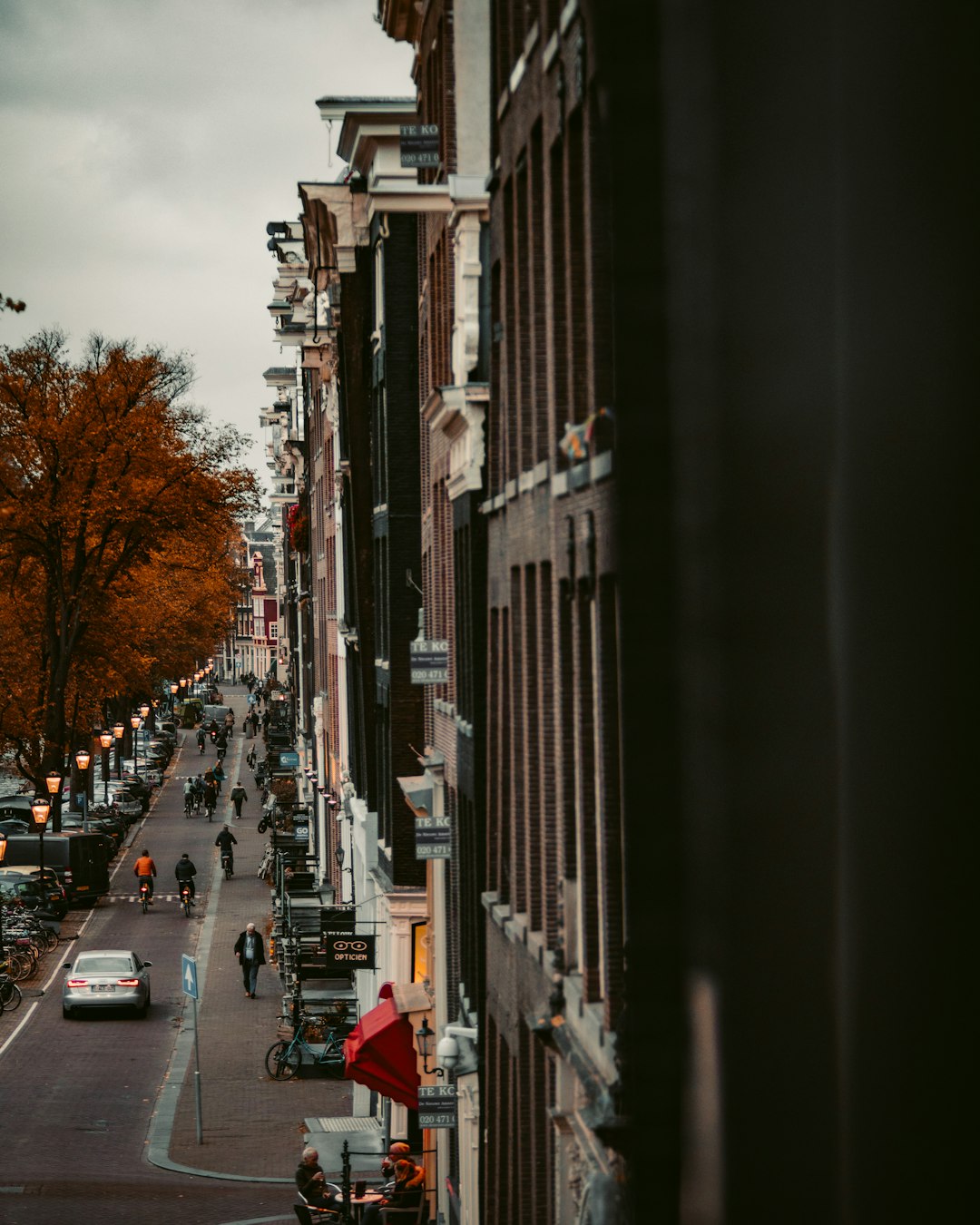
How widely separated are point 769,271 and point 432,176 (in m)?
20.6

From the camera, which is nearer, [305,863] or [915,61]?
[915,61]

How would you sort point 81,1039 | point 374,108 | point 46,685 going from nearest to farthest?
point 374,108, point 81,1039, point 46,685

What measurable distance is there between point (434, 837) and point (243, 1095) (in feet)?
36.1

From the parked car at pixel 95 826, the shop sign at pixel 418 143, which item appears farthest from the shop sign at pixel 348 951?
the parked car at pixel 95 826

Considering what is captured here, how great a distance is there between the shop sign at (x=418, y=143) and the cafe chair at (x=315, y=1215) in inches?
439

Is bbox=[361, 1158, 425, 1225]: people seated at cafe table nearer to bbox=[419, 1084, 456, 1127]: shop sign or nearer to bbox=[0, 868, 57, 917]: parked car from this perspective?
bbox=[419, 1084, 456, 1127]: shop sign

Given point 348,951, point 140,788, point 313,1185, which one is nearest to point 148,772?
point 140,788

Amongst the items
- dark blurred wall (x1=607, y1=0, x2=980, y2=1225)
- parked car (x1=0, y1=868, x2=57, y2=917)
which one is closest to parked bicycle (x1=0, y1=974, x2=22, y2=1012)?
parked car (x1=0, y1=868, x2=57, y2=917)

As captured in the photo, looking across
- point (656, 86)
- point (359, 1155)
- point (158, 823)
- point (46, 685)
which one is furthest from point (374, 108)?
point (158, 823)

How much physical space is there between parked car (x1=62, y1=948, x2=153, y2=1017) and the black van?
16564 mm

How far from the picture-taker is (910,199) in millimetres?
4457

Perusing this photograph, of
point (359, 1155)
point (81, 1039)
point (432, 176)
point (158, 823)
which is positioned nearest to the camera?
point (432, 176)

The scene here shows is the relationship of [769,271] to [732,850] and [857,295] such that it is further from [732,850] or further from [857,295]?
[732,850]

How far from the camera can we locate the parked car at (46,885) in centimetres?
4988
